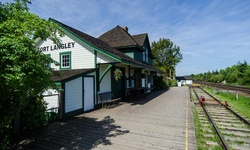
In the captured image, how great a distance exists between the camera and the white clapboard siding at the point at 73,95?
26.7ft

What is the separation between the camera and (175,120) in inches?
297

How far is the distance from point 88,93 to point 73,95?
135 cm

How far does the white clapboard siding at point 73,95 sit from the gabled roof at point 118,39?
8963 millimetres

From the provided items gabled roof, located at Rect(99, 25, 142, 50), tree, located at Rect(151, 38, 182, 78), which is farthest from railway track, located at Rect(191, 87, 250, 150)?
tree, located at Rect(151, 38, 182, 78)

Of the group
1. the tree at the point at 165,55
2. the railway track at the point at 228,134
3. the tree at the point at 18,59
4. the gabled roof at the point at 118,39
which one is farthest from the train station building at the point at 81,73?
the tree at the point at 165,55

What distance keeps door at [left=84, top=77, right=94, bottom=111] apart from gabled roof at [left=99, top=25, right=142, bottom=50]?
7885mm

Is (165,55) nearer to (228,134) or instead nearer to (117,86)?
(117,86)

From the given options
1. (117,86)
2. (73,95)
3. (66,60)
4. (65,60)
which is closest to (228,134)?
(73,95)

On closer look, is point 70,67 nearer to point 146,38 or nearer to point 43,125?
point 43,125

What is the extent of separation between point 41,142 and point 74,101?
3637mm

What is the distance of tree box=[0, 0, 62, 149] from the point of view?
321cm

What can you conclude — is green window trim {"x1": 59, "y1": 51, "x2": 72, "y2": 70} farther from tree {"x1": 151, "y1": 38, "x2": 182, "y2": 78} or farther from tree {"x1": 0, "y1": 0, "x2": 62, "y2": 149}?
tree {"x1": 151, "y1": 38, "x2": 182, "y2": 78}

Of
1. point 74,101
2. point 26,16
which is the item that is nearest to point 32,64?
point 26,16

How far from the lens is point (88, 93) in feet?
32.0
